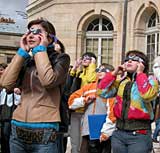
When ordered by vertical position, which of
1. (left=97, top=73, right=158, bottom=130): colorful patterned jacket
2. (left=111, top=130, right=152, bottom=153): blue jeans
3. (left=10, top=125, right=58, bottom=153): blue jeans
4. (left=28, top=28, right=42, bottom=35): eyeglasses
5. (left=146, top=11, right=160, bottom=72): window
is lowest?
(left=111, top=130, right=152, bottom=153): blue jeans

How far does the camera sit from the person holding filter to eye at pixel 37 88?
4.28 metres

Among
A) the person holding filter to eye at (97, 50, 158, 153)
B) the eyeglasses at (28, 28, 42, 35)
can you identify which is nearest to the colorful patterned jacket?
the person holding filter to eye at (97, 50, 158, 153)

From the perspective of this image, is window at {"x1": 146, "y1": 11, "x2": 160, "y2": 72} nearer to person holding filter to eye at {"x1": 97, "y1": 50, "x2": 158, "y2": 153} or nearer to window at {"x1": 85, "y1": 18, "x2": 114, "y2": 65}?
window at {"x1": 85, "y1": 18, "x2": 114, "y2": 65}

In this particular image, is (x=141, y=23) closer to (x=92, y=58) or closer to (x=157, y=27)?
(x=157, y=27)

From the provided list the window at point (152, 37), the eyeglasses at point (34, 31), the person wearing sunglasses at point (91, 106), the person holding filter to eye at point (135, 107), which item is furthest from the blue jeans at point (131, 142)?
the window at point (152, 37)

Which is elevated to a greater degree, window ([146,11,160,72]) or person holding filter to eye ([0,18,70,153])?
window ([146,11,160,72])

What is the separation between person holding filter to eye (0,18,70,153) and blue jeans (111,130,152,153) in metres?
1.64

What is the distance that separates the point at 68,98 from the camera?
21.9 feet

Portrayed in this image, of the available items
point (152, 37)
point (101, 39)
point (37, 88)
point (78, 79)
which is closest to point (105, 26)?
point (101, 39)

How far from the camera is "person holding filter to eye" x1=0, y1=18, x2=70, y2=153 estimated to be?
4.28 metres

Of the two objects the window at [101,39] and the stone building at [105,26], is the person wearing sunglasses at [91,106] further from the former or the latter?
the window at [101,39]

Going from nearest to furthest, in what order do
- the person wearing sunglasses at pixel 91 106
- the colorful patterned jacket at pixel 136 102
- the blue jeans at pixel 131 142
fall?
1. the colorful patterned jacket at pixel 136 102
2. the blue jeans at pixel 131 142
3. the person wearing sunglasses at pixel 91 106

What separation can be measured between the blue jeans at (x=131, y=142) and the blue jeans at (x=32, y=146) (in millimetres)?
1662

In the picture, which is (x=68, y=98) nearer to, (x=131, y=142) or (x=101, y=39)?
(x=131, y=142)
